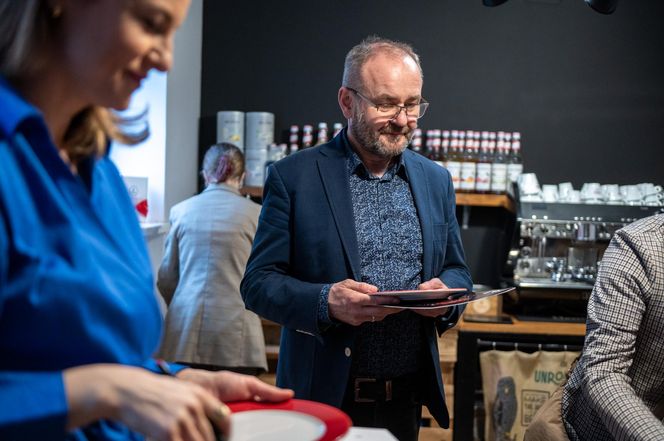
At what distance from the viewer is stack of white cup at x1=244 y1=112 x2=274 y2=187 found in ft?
16.9

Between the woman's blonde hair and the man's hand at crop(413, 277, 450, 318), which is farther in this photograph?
the man's hand at crop(413, 277, 450, 318)

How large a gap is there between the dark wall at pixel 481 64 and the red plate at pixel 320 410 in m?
4.45

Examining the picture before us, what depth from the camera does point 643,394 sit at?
1888 mm

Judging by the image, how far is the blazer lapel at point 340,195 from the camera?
7.72 ft

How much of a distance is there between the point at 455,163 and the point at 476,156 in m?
0.25

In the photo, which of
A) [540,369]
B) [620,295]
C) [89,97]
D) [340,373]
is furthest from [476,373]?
[89,97]

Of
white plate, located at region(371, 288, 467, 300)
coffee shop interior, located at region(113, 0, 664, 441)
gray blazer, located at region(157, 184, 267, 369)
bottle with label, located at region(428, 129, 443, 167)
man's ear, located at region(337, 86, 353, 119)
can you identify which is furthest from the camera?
coffee shop interior, located at region(113, 0, 664, 441)

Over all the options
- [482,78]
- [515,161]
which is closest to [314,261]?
[515,161]

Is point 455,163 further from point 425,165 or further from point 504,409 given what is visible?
point 425,165

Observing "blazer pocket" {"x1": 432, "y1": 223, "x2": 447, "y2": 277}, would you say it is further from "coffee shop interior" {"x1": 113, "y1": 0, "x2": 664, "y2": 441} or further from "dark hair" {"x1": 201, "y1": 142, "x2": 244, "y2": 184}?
"coffee shop interior" {"x1": 113, "y1": 0, "x2": 664, "y2": 441}

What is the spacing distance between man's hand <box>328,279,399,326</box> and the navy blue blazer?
8 centimetres

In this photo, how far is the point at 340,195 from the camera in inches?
95.7

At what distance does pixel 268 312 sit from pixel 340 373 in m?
0.30

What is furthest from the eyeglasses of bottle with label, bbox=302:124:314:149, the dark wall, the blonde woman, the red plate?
the dark wall
